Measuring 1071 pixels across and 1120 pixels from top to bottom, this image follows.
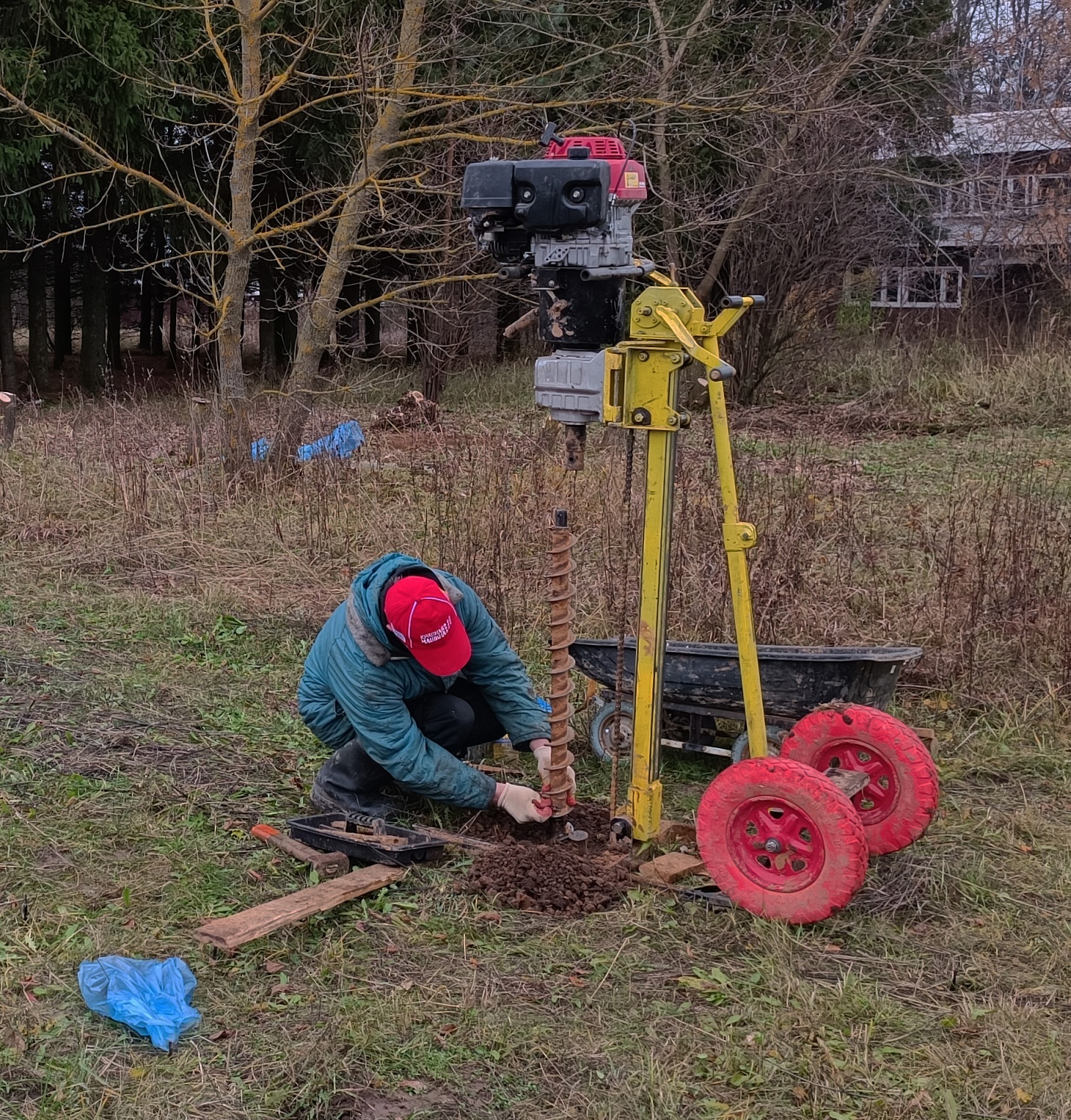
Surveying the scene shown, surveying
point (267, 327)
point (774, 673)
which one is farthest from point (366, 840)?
point (267, 327)

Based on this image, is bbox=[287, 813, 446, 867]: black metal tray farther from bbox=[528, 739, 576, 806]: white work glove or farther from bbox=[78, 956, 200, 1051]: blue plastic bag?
bbox=[78, 956, 200, 1051]: blue plastic bag

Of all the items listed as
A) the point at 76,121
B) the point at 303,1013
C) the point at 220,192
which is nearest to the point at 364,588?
the point at 303,1013

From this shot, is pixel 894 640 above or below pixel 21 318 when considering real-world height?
below

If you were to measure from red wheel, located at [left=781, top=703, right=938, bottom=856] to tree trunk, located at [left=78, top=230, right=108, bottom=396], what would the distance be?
16066 mm

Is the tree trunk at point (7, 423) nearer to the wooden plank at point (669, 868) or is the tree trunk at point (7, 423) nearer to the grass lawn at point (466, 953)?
the grass lawn at point (466, 953)

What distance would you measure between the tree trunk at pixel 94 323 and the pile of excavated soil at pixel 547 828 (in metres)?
15.4

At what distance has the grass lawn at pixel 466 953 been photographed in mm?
2775

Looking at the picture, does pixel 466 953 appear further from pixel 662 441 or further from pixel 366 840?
pixel 662 441

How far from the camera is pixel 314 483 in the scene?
8312 millimetres

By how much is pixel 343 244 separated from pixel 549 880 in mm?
7347

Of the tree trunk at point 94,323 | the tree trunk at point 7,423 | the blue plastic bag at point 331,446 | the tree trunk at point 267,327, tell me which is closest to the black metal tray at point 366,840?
the blue plastic bag at point 331,446

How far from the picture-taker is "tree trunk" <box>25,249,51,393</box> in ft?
58.0

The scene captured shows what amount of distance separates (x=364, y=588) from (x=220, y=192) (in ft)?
50.8

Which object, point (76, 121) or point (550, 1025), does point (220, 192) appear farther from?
point (550, 1025)
